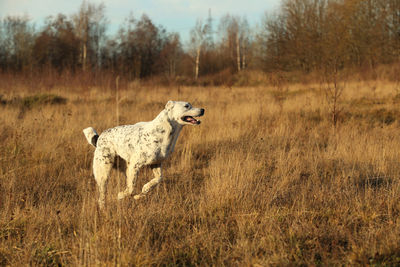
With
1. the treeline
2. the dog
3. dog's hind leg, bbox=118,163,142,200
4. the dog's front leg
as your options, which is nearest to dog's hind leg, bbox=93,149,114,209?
the dog

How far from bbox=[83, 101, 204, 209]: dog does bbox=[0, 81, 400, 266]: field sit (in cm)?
26

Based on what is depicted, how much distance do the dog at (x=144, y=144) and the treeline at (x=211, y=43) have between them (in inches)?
666

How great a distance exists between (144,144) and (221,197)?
112 cm

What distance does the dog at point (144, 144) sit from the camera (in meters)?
4.41

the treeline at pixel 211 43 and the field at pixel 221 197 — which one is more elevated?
the treeline at pixel 211 43

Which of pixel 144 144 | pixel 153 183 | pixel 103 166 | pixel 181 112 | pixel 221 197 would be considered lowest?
pixel 221 197

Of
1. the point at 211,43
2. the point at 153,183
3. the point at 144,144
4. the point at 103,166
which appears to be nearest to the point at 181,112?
the point at 144,144

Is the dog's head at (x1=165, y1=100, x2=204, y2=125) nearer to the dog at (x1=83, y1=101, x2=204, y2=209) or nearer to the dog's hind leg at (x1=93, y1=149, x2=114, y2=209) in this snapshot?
the dog at (x1=83, y1=101, x2=204, y2=209)

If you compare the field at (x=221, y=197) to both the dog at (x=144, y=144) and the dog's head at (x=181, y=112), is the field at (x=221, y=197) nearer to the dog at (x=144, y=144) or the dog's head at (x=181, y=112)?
the dog at (x=144, y=144)

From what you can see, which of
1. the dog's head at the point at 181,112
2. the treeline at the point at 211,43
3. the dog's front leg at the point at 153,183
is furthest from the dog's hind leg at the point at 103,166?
the treeline at the point at 211,43

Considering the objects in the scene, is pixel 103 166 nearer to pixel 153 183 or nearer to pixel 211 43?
pixel 153 183

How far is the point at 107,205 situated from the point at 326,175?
11.5 ft

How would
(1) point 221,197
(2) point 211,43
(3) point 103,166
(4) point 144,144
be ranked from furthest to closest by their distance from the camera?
(2) point 211,43, (3) point 103,166, (4) point 144,144, (1) point 221,197

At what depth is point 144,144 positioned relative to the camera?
4441mm
